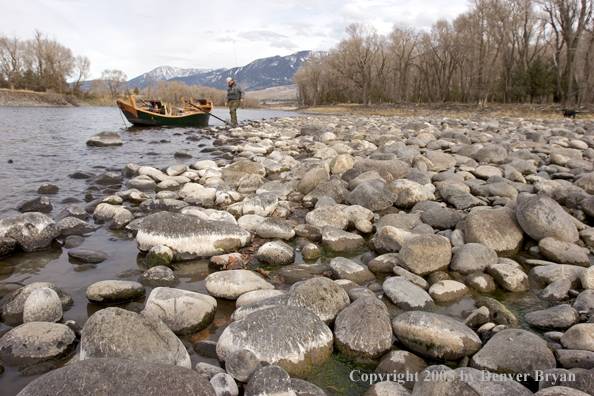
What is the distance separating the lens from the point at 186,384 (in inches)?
69.5

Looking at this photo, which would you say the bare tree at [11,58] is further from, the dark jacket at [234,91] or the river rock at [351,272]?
the river rock at [351,272]

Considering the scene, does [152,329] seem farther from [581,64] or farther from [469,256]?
[581,64]

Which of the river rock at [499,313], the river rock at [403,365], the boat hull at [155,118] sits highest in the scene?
the boat hull at [155,118]

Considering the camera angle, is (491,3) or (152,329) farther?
(491,3)

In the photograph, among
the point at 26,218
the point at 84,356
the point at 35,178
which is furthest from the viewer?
the point at 35,178

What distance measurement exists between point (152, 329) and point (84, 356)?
1.29 ft

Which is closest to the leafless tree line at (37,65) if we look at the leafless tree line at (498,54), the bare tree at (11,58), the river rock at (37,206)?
the bare tree at (11,58)

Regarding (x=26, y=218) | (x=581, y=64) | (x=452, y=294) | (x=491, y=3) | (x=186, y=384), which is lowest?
(x=452, y=294)

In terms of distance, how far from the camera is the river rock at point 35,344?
7.38ft

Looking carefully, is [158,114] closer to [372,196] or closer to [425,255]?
[372,196]

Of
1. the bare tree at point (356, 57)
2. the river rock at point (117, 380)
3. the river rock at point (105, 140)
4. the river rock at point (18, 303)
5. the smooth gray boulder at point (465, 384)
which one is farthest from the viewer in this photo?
the bare tree at point (356, 57)

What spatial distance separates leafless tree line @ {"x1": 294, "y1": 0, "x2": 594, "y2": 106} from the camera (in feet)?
81.7

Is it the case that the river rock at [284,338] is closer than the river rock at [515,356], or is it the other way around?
the river rock at [515,356]

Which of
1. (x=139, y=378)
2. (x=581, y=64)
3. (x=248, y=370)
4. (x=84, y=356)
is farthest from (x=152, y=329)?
(x=581, y=64)
